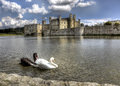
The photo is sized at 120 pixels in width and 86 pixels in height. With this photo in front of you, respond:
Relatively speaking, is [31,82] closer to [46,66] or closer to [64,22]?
[46,66]

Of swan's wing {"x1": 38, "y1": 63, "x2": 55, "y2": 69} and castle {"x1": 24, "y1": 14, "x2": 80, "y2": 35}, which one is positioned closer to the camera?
swan's wing {"x1": 38, "y1": 63, "x2": 55, "y2": 69}

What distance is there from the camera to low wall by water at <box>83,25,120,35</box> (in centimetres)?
5922

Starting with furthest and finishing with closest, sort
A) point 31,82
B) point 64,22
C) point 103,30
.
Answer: point 64,22 < point 103,30 < point 31,82

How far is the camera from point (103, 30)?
63031 millimetres

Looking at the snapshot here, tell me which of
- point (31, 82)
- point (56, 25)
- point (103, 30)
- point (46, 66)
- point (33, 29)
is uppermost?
point (56, 25)

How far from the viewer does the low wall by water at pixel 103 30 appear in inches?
2332

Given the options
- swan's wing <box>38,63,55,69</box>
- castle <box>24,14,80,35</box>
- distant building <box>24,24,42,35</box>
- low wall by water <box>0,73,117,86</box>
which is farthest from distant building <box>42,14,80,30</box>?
low wall by water <box>0,73,117,86</box>

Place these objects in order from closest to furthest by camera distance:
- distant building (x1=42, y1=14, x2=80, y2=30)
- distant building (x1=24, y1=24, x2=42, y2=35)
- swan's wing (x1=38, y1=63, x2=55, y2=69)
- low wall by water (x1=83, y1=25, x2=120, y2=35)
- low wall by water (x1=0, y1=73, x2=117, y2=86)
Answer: low wall by water (x1=0, y1=73, x2=117, y2=86)
swan's wing (x1=38, y1=63, x2=55, y2=69)
low wall by water (x1=83, y1=25, x2=120, y2=35)
distant building (x1=42, y1=14, x2=80, y2=30)
distant building (x1=24, y1=24, x2=42, y2=35)

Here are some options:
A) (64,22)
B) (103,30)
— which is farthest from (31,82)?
(64,22)

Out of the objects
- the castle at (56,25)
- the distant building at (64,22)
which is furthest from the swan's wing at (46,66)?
the distant building at (64,22)

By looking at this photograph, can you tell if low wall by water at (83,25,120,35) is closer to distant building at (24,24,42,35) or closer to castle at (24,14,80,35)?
castle at (24,14,80,35)

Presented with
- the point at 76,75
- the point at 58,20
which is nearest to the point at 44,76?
the point at 76,75

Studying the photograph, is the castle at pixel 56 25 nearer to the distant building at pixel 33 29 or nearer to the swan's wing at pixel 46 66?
the distant building at pixel 33 29

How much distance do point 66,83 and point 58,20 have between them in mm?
97270
